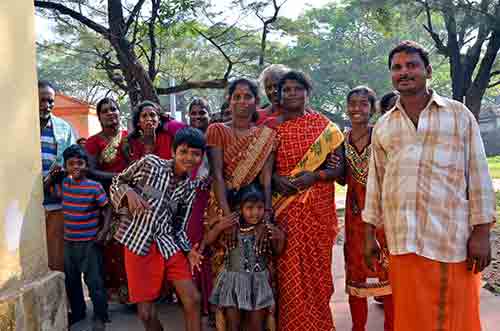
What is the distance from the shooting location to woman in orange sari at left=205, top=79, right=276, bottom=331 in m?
3.00

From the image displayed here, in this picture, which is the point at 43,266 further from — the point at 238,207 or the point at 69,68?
the point at 69,68

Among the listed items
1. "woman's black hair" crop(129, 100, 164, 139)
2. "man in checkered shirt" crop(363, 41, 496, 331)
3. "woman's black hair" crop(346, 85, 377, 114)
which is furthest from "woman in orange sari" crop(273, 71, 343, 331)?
"woman's black hair" crop(129, 100, 164, 139)

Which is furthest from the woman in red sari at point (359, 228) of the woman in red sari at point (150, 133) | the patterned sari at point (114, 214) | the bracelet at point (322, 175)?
the patterned sari at point (114, 214)

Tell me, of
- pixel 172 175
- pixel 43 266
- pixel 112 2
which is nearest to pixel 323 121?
pixel 172 175

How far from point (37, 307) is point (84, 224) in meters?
0.82

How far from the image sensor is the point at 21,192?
8.63 feet

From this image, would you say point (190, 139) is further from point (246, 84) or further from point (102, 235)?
point (102, 235)

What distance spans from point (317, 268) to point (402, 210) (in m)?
0.92

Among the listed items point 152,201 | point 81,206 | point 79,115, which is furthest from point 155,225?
point 79,115

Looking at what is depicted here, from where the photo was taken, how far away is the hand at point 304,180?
2996 millimetres

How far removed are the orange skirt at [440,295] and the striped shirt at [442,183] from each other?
0.19ft

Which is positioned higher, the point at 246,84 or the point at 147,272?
the point at 246,84

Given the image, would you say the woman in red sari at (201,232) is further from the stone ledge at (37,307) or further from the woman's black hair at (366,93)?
the woman's black hair at (366,93)

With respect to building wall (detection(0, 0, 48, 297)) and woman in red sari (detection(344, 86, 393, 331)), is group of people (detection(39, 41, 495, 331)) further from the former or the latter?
building wall (detection(0, 0, 48, 297))
